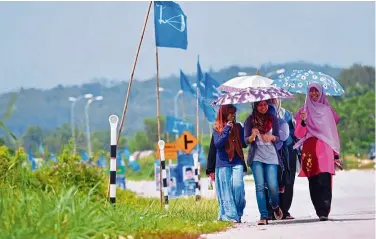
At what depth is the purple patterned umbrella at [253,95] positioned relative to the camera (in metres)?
15.6

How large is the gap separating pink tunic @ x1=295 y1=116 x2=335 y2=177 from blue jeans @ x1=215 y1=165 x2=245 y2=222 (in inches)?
45.1

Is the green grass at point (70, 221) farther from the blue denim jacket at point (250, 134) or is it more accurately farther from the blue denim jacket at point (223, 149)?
the blue denim jacket at point (223, 149)

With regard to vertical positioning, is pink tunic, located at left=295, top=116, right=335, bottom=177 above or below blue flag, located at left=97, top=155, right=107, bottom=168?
above

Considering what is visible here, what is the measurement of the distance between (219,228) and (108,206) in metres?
1.47

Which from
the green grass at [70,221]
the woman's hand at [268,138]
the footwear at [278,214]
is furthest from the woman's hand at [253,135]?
the green grass at [70,221]

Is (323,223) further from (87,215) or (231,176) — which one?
(87,215)

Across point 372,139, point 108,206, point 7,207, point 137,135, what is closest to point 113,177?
point 108,206

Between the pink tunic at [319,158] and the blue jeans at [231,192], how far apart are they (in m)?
1.15

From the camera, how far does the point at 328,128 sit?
16797mm

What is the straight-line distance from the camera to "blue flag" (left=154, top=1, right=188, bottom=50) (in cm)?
2088

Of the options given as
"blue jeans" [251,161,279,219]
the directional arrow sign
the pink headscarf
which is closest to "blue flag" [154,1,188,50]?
the pink headscarf

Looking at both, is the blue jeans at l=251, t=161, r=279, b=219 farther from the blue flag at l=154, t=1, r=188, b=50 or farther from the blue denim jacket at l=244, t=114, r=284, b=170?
the blue flag at l=154, t=1, r=188, b=50

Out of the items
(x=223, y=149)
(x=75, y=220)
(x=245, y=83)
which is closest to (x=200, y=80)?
(x=245, y=83)

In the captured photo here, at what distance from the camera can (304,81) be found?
16906 mm
